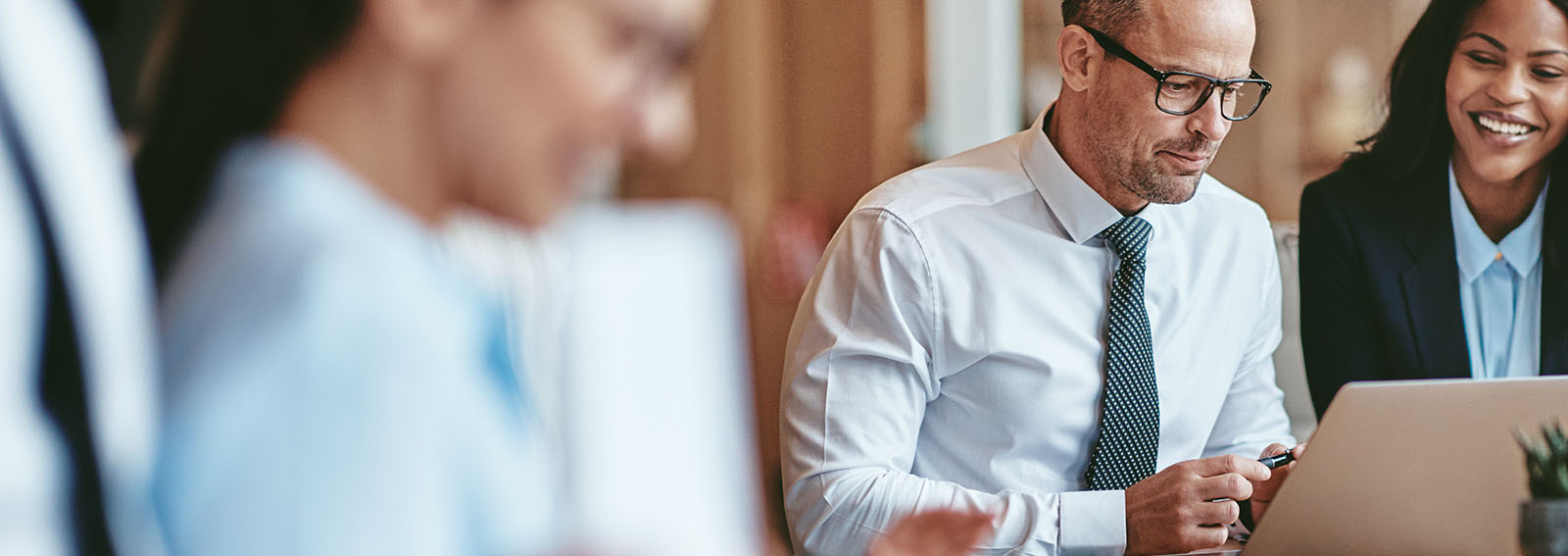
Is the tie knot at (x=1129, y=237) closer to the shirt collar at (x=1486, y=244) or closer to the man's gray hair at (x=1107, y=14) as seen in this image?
the man's gray hair at (x=1107, y=14)

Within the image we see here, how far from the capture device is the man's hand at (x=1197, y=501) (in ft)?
4.31

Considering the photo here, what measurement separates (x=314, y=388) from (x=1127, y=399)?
4.19 ft

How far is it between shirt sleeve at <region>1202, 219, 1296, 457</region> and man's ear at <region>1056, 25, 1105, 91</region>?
0.33m

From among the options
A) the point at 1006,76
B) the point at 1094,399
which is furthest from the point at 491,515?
the point at 1006,76

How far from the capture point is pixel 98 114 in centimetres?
44

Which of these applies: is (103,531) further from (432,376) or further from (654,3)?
(654,3)

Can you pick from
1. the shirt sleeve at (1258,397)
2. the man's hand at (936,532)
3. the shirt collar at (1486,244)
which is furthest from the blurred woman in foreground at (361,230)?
the shirt collar at (1486,244)

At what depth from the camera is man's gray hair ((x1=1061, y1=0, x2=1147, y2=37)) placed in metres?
1.57

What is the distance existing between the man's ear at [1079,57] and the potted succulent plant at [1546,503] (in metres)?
0.70

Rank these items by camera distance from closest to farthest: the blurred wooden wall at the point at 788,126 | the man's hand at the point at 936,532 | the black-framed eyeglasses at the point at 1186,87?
1. the man's hand at the point at 936,532
2. the black-framed eyeglasses at the point at 1186,87
3. the blurred wooden wall at the point at 788,126

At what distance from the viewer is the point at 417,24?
0.45m

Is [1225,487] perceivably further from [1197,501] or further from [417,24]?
[417,24]

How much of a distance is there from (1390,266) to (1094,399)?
0.58 m

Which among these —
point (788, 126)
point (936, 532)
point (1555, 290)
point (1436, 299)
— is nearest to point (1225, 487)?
point (936, 532)
